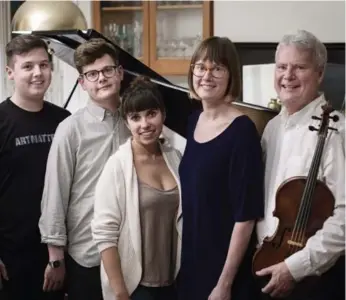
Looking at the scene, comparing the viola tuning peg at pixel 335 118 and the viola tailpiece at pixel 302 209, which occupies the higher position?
the viola tuning peg at pixel 335 118

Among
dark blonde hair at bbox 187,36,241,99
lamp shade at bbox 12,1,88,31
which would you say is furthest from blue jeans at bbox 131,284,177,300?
lamp shade at bbox 12,1,88,31

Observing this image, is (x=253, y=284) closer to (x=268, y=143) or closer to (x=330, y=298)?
(x=330, y=298)

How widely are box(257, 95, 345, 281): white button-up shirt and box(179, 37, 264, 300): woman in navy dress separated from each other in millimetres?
39

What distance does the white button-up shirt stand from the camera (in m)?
1.47

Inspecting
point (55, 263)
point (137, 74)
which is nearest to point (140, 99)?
point (137, 74)

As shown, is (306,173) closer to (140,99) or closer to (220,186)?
(220,186)

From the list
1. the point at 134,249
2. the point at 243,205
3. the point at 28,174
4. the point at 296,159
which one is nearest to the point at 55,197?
the point at 28,174

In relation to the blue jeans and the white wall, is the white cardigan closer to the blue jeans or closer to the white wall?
the blue jeans

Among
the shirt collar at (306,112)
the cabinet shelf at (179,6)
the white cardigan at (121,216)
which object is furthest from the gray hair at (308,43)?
the cabinet shelf at (179,6)

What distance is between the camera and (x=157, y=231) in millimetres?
1749

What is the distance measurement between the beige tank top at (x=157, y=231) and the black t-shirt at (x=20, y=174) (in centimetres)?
46

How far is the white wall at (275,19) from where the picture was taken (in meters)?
3.82

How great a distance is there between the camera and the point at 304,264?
149 cm

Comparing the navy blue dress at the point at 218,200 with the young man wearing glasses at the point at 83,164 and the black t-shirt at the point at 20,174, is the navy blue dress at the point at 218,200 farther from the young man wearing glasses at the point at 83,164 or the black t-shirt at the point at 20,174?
the black t-shirt at the point at 20,174
